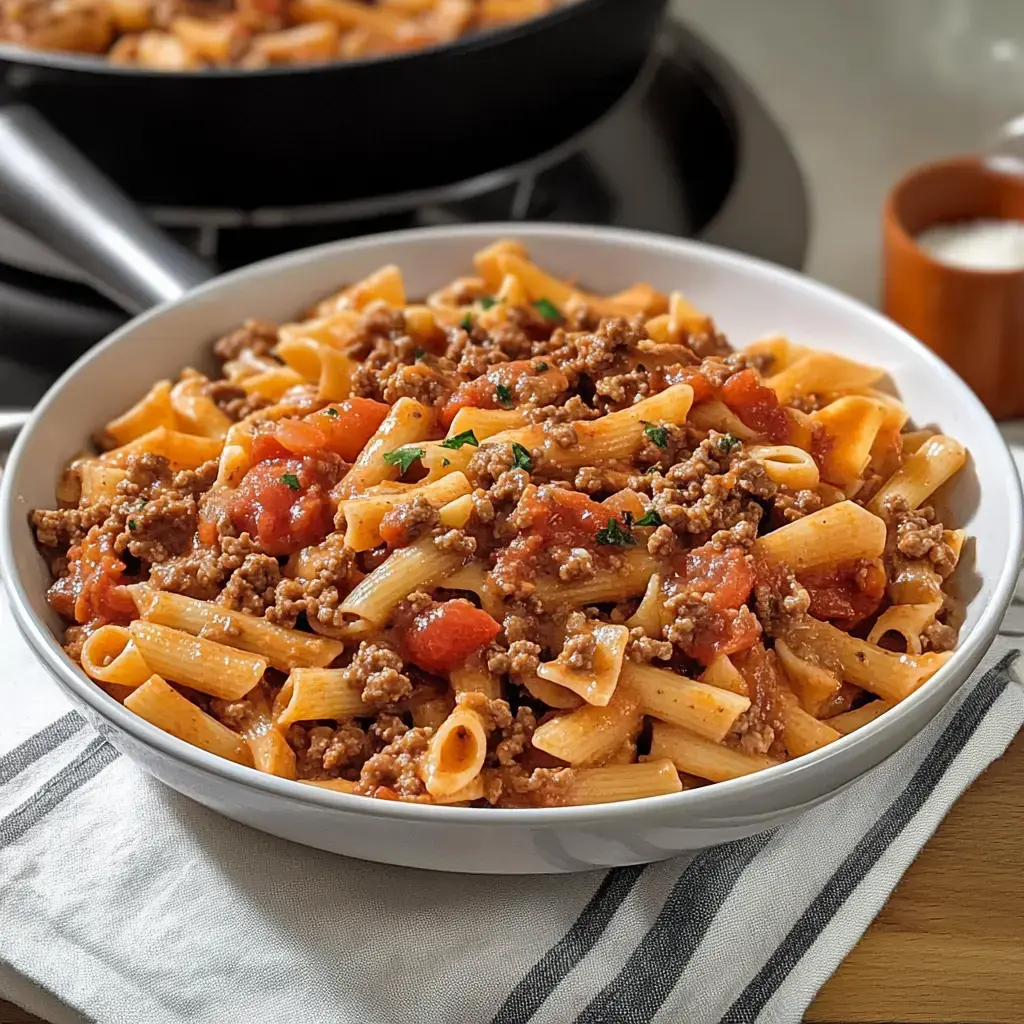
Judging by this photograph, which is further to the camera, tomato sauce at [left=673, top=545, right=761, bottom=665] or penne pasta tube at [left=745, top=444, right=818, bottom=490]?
penne pasta tube at [left=745, top=444, right=818, bottom=490]

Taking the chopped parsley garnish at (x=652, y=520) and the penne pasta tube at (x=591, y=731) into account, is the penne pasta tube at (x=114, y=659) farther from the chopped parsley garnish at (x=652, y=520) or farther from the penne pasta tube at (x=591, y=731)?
the chopped parsley garnish at (x=652, y=520)

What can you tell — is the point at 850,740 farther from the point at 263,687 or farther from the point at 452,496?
the point at 263,687

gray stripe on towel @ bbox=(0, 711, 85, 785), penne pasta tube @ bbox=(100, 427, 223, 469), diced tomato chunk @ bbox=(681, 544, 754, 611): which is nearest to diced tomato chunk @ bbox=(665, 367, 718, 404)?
diced tomato chunk @ bbox=(681, 544, 754, 611)

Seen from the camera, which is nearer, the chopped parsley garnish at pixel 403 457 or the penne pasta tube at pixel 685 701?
the penne pasta tube at pixel 685 701

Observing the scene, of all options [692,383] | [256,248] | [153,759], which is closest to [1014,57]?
[256,248]

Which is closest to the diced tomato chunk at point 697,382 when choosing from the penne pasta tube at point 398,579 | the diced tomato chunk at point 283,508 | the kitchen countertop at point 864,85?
the penne pasta tube at point 398,579

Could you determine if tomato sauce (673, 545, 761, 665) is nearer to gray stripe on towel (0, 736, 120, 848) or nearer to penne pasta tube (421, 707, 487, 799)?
penne pasta tube (421, 707, 487, 799)
